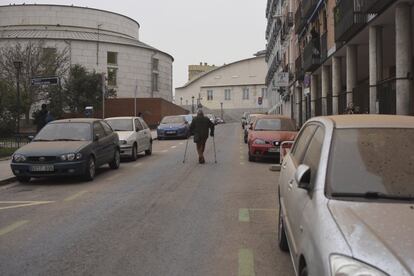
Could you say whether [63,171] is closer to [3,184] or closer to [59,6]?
[3,184]

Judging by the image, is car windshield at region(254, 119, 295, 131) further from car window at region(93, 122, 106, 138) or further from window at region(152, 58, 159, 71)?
window at region(152, 58, 159, 71)

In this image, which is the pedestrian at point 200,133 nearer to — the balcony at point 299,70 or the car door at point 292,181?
the car door at point 292,181

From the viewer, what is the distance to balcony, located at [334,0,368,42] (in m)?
18.4

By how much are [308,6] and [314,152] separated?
2919 centimetres

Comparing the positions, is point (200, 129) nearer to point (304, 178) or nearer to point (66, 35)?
point (304, 178)

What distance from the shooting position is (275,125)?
62.2 feet

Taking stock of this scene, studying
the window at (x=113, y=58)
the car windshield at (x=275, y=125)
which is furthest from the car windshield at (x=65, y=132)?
the window at (x=113, y=58)

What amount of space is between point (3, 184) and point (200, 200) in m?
5.56

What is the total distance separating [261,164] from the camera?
17.4 metres

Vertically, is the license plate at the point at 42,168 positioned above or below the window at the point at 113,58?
below

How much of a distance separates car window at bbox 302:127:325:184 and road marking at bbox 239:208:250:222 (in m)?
3.37

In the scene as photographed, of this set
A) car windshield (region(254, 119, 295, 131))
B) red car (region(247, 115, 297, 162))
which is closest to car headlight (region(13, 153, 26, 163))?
red car (region(247, 115, 297, 162))

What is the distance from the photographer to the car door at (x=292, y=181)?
15.6 ft

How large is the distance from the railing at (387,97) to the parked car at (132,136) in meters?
8.26
